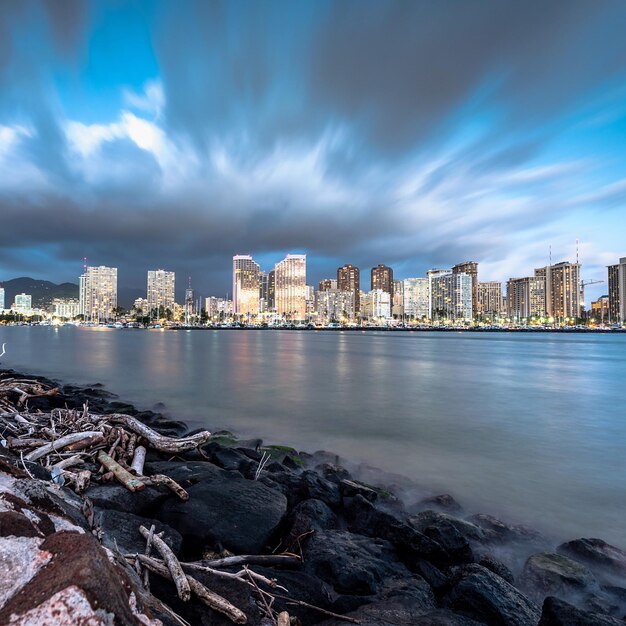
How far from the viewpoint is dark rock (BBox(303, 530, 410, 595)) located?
4.70 metres

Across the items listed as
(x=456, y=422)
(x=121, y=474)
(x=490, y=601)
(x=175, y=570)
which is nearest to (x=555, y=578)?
(x=490, y=601)

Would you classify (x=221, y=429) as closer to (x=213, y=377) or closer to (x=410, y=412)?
(x=410, y=412)

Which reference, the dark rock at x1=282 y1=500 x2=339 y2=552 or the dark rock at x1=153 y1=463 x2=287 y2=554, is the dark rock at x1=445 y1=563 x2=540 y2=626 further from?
the dark rock at x1=153 y1=463 x2=287 y2=554

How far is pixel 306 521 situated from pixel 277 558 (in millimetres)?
1011

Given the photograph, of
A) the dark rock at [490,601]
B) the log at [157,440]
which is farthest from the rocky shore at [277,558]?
the log at [157,440]

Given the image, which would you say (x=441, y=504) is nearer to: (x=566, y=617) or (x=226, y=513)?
(x=566, y=617)

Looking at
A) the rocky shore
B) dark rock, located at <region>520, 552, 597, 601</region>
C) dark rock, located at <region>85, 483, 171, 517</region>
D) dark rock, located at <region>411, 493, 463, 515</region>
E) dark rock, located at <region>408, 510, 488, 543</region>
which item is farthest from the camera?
dark rock, located at <region>411, 493, 463, 515</region>

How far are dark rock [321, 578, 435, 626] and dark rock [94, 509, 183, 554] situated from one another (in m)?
2.04

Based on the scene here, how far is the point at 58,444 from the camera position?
22.2 ft

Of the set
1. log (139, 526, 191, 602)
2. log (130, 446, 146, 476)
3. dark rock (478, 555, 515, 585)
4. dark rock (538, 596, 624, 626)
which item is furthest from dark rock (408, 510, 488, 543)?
log (130, 446, 146, 476)

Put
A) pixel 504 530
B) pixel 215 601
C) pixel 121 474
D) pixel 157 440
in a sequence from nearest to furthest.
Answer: pixel 215 601 < pixel 121 474 < pixel 504 530 < pixel 157 440

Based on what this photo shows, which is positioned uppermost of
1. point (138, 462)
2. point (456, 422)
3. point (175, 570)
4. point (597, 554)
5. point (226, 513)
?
point (175, 570)

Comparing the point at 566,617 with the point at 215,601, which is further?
the point at 566,617

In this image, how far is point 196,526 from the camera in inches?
202
